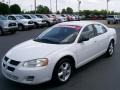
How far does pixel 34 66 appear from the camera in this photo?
4871 millimetres

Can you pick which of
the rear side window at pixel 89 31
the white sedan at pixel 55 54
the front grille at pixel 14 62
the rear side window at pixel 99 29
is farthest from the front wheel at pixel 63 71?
the rear side window at pixel 99 29

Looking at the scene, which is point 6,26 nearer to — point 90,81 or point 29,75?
point 90,81

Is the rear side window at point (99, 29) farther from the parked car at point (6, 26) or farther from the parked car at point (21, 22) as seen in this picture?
the parked car at point (21, 22)

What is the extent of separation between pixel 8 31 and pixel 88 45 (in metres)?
12.8

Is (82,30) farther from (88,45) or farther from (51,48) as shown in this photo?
(51,48)

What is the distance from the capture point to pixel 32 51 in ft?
17.4

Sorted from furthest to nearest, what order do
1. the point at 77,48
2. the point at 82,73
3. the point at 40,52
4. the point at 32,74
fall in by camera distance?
the point at 82,73 < the point at 77,48 < the point at 40,52 < the point at 32,74

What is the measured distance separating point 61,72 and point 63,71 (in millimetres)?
77

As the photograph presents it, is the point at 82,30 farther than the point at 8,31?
No

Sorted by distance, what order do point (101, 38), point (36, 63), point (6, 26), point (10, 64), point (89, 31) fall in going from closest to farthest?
point (36, 63), point (10, 64), point (89, 31), point (101, 38), point (6, 26)

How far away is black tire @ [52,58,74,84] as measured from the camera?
520cm

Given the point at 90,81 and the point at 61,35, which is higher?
the point at 61,35

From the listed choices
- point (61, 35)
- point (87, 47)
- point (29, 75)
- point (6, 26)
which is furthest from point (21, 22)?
point (29, 75)

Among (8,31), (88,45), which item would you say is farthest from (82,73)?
(8,31)
